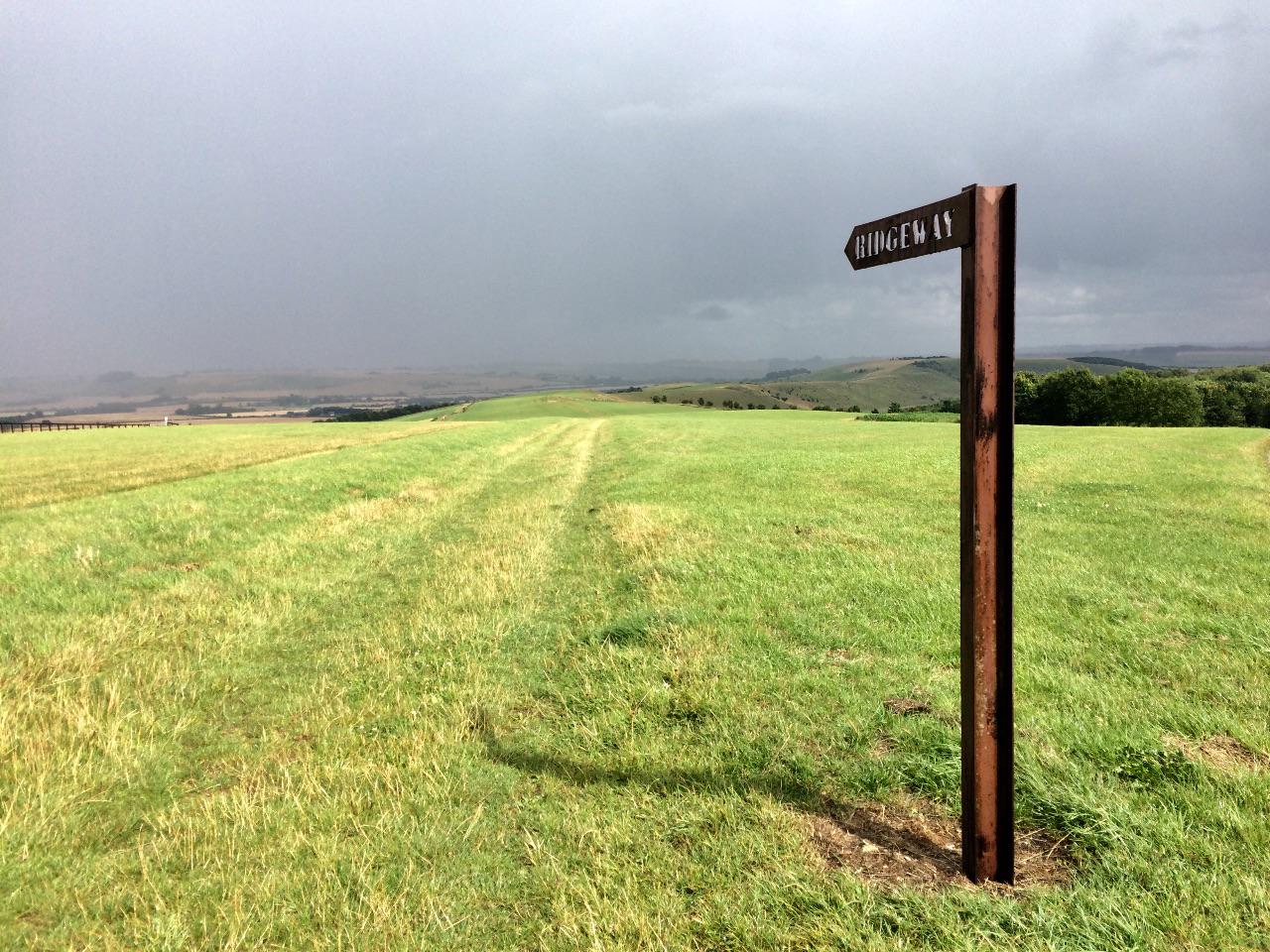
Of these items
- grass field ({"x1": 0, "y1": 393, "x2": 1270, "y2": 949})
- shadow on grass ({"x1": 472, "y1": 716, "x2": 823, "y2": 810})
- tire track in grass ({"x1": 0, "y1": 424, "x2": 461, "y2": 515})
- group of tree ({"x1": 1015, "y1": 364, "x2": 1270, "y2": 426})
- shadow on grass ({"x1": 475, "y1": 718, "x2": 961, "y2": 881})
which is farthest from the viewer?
group of tree ({"x1": 1015, "y1": 364, "x2": 1270, "y2": 426})

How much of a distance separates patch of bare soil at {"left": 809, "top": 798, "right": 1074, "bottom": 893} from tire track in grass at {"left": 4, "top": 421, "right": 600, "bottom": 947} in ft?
10.6

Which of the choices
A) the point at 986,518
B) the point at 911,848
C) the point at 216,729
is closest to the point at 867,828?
the point at 911,848

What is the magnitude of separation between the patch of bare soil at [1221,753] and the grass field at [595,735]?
34 millimetres

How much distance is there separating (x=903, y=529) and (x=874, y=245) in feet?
35.3

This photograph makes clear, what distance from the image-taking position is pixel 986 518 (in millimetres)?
3895

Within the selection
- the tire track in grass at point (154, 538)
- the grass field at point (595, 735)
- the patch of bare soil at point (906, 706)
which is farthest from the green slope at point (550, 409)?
the patch of bare soil at point (906, 706)

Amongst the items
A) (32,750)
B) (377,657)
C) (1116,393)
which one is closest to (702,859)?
(377,657)

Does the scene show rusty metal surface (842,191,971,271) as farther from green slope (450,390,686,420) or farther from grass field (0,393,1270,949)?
green slope (450,390,686,420)

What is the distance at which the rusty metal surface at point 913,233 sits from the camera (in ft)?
12.5

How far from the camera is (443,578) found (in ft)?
37.3

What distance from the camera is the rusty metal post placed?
3.78 meters

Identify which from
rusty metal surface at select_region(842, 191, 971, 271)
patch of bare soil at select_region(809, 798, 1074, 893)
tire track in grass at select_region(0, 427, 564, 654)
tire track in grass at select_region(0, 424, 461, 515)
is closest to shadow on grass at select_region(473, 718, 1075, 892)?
patch of bare soil at select_region(809, 798, 1074, 893)

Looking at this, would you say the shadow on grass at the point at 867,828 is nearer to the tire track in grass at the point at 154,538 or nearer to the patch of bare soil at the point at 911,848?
the patch of bare soil at the point at 911,848

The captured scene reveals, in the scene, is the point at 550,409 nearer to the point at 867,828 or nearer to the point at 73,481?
the point at 73,481
